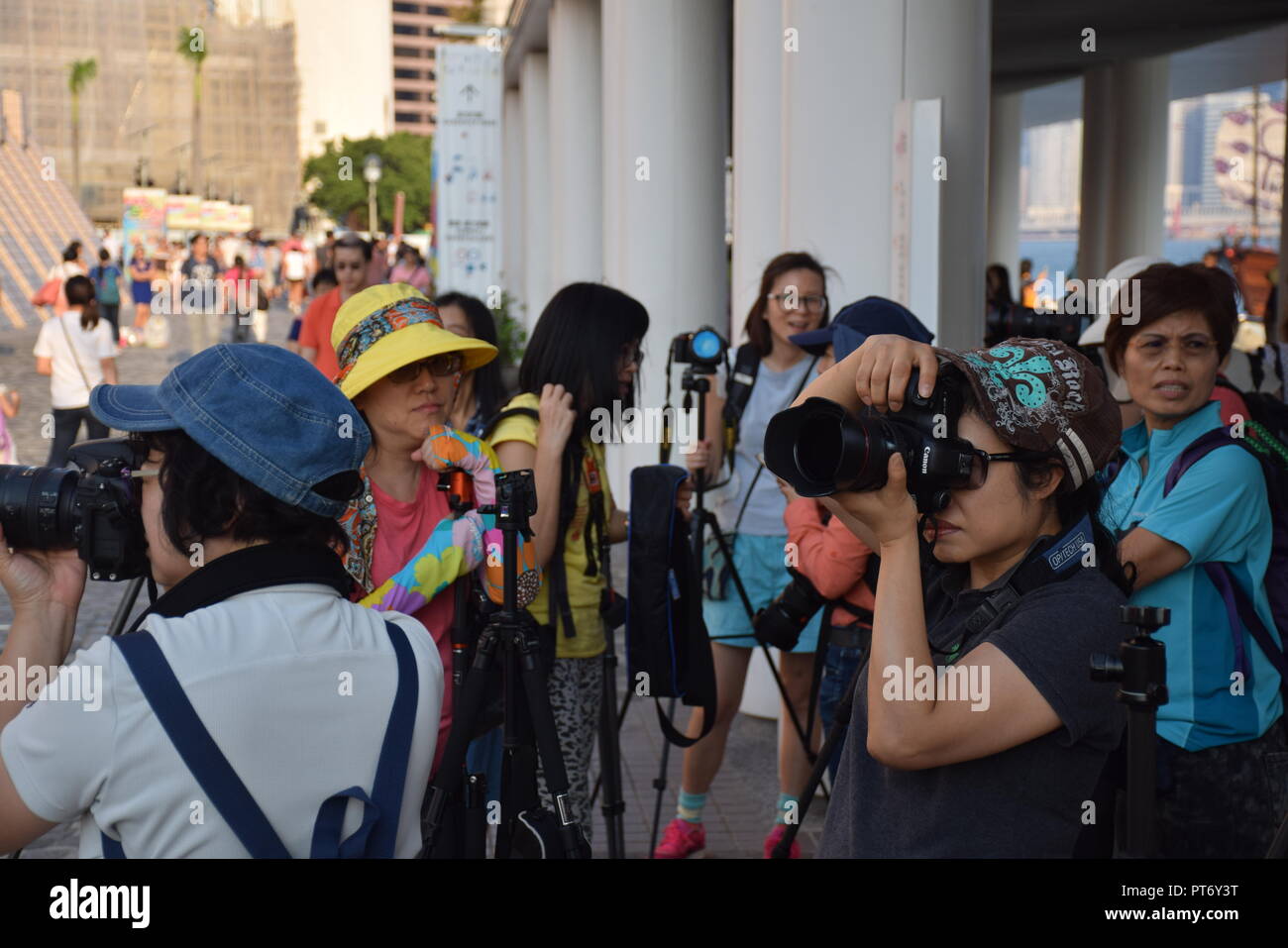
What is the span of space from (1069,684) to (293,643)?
→ 100 centimetres

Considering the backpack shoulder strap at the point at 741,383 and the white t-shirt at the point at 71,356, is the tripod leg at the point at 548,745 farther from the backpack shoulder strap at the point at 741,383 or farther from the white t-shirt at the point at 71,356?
the white t-shirt at the point at 71,356

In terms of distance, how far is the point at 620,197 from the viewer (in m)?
9.34

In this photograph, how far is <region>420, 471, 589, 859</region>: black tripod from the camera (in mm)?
2689

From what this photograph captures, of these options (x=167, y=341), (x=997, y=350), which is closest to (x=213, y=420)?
(x=997, y=350)

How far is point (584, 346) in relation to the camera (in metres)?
3.62

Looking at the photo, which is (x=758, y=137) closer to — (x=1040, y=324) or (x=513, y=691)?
(x=1040, y=324)

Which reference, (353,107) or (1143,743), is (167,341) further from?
(353,107)

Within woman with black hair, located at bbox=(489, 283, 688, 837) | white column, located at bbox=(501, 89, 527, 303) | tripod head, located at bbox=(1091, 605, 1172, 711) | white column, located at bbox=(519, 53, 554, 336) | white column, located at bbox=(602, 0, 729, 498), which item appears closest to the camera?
tripod head, located at bbox=(1091, 605, 1172, 711)

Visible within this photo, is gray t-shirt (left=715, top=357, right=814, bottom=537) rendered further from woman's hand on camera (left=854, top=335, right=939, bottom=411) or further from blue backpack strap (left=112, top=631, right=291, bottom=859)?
blue backpack strap (left=112, top=631, right=291, bottom=859)

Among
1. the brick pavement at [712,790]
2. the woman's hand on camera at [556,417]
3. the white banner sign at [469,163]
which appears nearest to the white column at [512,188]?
the white banner sign at [469,163]

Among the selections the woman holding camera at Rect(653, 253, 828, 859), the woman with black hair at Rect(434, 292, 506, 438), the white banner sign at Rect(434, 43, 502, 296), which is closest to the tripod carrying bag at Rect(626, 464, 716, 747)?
the woman holding camera at Rect(653, 253, 828, 859)

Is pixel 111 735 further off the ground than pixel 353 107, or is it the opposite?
pixel 353 107

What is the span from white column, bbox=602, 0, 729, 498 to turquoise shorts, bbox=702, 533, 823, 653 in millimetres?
4242

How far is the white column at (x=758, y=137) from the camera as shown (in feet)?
20.2
